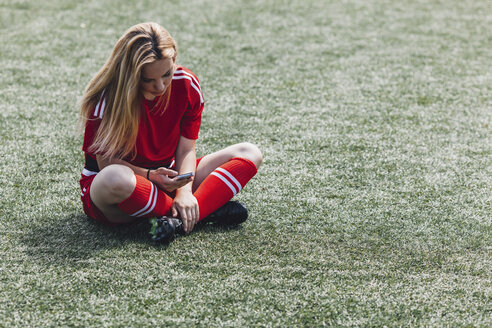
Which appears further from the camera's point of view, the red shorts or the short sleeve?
the short sleeve

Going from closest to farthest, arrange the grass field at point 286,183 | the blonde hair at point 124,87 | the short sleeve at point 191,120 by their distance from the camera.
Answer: the grass field at point 286,183 < the blonde hair at point 124,87 < the short sleeve at point 191,120

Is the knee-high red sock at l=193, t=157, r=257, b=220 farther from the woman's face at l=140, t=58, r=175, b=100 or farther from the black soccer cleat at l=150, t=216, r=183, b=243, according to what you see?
the woman's face at l=140, t=58, r=175, b=100

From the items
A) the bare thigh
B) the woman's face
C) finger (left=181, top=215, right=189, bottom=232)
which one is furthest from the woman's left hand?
the woman's face

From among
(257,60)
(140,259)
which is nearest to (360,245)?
(140,259)

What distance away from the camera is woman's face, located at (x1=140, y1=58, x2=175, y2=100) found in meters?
2.14

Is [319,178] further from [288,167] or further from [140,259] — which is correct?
[140,259]

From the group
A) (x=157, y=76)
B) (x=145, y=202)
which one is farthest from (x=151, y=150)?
(x=157, y=76)

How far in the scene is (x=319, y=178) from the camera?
2.88 meters

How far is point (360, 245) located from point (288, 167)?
764mm

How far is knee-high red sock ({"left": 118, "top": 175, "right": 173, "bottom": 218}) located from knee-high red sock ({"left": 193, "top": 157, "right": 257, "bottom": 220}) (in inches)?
6.3

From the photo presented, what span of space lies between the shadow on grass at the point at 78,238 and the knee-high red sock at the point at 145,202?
10cm

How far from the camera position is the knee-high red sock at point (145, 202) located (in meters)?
2.23

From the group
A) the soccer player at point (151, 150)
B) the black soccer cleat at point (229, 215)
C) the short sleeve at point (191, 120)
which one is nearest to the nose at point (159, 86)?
the soccer player at point (151, 150)

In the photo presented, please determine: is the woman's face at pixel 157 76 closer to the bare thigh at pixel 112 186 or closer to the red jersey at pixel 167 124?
the red jersey at pixel 167 124
